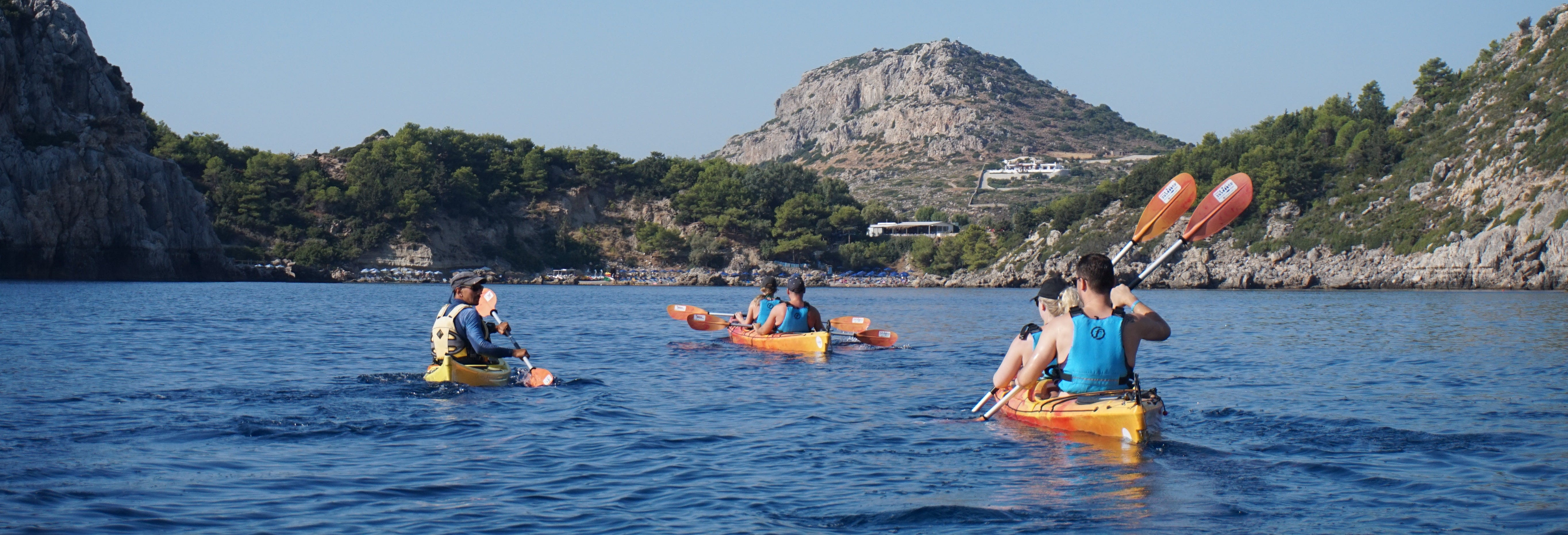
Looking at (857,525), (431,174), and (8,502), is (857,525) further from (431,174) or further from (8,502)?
(431,174)

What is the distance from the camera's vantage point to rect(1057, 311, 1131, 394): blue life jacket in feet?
29.9

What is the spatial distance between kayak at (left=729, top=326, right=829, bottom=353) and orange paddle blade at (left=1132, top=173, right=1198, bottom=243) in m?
7.55

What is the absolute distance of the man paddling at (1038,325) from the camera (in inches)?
364

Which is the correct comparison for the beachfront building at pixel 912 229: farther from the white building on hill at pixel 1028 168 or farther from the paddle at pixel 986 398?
the paddle at pixel 986 398

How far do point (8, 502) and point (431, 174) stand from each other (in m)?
91.1

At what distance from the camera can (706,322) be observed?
24.3 m

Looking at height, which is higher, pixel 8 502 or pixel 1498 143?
pixel 1498 143

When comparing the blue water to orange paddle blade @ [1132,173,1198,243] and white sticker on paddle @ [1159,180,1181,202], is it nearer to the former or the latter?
orange paddle blade @ [1132,173,1198,243]

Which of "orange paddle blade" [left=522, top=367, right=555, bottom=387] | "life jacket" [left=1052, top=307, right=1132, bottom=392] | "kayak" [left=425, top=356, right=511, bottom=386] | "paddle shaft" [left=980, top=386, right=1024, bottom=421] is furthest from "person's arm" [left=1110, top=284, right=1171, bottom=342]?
"kayak" [left=425, top=356, right=511, bottom=386]

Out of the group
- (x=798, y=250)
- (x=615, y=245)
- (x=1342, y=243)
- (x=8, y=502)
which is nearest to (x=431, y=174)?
(x=615, y=245)

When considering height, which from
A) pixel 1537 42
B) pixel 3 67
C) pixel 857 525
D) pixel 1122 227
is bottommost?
pixel 857 525

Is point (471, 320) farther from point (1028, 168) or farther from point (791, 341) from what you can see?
point (1028, 168)

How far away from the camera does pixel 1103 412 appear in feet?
30.9

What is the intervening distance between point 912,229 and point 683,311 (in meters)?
86.7
